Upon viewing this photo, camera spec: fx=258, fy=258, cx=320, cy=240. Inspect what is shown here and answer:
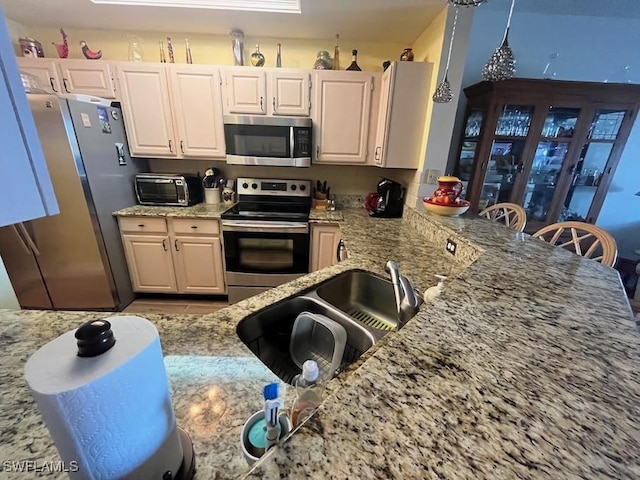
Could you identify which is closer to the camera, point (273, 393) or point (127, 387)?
point (127, 387)

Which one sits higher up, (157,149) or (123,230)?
(157,149)

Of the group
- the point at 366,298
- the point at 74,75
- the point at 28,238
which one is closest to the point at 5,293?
the point at 28,238

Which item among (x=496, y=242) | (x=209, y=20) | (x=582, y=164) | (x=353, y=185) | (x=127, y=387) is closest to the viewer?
(x=127, y=387)

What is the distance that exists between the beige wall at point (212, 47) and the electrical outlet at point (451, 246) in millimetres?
2036

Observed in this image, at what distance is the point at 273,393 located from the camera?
46cm

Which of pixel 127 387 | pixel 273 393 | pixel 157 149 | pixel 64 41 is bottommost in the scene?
pixel 273 393

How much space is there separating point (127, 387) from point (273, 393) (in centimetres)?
23

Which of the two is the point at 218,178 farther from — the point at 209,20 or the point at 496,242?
the point at 496,242

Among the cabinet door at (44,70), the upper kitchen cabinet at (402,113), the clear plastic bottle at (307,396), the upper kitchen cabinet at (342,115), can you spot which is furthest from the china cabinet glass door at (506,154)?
the cabinet door at (44,70)

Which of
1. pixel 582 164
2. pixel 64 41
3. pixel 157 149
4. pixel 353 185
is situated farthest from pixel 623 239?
pixel 64 41

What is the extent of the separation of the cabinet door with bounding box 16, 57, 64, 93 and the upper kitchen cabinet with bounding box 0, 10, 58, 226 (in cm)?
283

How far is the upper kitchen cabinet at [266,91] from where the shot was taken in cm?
229

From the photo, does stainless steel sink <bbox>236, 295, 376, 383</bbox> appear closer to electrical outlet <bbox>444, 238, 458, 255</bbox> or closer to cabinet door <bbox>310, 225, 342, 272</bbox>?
electrical outlet <bbox>444, 238, 458, 255</bbox>

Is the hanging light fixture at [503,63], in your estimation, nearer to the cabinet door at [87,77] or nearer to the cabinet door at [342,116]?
the cabinet door at [342,116]
